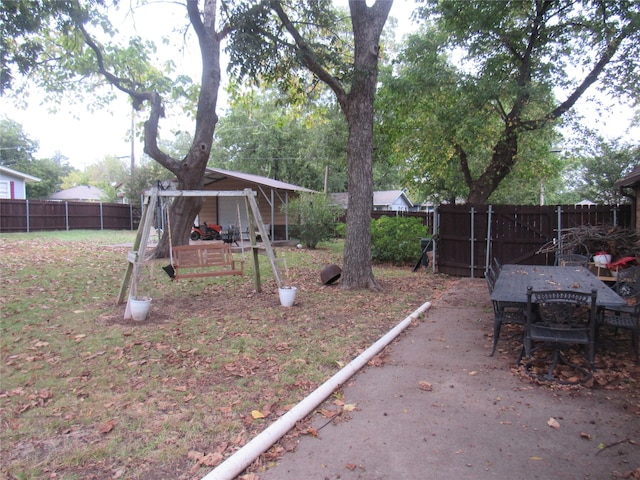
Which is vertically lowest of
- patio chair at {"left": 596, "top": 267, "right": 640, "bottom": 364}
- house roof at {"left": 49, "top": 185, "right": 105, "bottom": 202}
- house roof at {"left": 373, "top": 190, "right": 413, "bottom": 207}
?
patio chair at {"left": 596, "top": 267, "right": 640, "bottom": 364}

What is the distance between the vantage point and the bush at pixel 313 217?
17250mm

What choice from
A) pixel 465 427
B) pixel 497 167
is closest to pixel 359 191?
pixel 465 427

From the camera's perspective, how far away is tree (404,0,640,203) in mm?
10586

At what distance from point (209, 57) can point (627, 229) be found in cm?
1136

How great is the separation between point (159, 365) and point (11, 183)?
31130 mm

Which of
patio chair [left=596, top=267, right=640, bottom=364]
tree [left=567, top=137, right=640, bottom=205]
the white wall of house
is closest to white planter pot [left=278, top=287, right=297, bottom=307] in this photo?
patio chair [left=596, top=267, right=640, bottom=364]

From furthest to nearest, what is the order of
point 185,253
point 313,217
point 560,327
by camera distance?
point 313,217 → point 185,253 → point 560,327

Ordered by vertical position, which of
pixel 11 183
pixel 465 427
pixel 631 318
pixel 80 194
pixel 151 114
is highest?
pixel 80 194

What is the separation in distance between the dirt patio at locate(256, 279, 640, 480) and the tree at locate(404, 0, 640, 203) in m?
8.54

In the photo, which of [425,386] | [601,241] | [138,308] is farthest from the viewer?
[601,241]

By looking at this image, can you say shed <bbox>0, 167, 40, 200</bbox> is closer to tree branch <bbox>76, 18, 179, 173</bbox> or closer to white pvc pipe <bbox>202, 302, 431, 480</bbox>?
tree branch <bbox>76, 18, 179, 173</bbox>

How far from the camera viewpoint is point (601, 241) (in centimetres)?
895

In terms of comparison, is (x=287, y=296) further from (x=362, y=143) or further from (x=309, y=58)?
(x=309, y=58)

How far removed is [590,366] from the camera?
431 cm
